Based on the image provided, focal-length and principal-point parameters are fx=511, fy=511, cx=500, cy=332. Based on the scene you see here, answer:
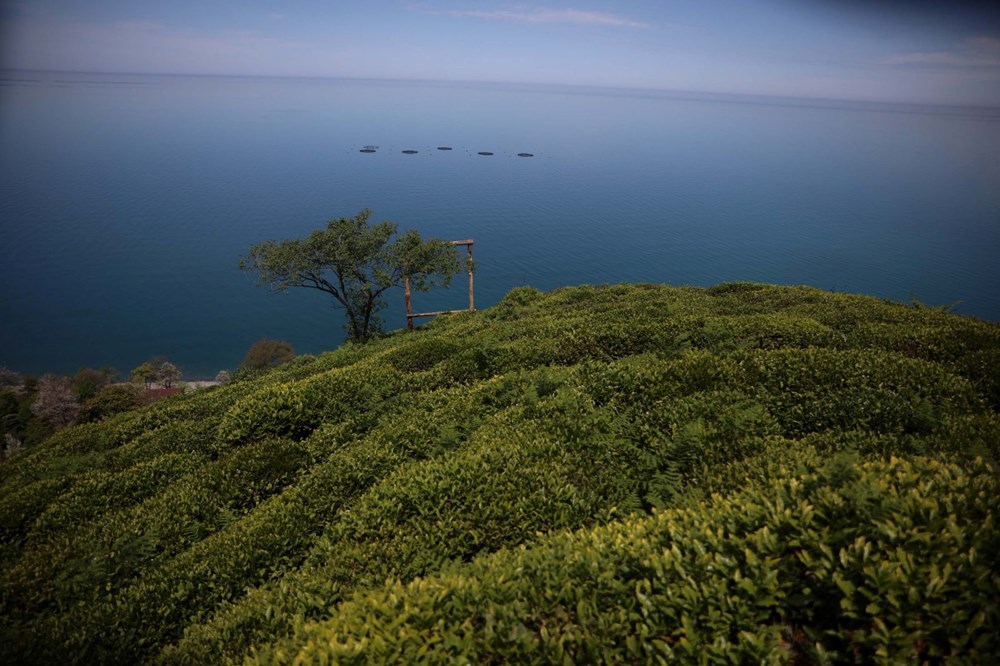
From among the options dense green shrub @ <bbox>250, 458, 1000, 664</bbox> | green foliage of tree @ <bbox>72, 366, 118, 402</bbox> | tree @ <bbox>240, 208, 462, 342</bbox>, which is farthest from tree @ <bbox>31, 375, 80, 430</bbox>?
dense green shrub @ <bbox>250, 458, 1000, 664</bbox>

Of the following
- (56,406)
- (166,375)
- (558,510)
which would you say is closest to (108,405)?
(56,406)

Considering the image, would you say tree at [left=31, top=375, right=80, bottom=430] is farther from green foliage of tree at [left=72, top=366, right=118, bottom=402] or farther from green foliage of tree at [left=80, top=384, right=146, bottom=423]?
green foliage of tree at [left=80, top=384, right=146, bottom=423]

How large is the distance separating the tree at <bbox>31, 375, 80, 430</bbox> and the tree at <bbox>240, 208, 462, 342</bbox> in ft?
124

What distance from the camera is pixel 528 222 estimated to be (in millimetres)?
128250

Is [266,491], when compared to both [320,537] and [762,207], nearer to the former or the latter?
[320,537]

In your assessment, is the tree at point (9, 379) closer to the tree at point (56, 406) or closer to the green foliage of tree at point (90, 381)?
the green foliage of tree at point (90, 381)

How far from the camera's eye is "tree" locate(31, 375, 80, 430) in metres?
56.7

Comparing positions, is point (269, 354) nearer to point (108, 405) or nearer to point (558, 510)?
point (108, 405)

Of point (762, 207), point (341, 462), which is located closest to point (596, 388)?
point (341, 462)

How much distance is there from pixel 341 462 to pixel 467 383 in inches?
190

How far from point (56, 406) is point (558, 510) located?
71.3m

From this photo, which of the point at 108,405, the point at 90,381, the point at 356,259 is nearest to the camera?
the point at 356,259

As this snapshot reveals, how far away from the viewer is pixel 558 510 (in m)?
8.26

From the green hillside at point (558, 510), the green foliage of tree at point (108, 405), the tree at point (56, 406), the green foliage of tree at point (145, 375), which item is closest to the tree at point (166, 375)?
the green foliage of tree at point (145, 375)
